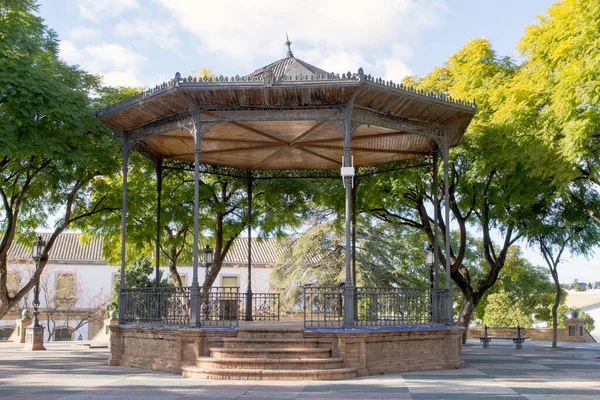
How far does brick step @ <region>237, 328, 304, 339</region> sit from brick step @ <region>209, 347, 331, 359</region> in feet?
1.45

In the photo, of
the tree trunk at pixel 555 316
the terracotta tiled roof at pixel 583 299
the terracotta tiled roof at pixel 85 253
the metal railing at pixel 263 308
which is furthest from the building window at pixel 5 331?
the terracotta tiled roof at pixel 583 299

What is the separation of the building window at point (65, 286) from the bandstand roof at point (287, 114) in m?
35.1

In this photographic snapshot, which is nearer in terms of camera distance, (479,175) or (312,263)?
(479,175)

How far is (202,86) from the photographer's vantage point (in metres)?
13.6

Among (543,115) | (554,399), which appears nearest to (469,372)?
(554,399)

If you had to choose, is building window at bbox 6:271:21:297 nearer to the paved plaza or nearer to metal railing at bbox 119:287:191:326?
the paved plaza

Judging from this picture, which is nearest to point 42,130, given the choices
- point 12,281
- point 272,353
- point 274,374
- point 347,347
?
point 272,353

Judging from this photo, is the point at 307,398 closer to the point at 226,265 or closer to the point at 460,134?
the point at 460,134

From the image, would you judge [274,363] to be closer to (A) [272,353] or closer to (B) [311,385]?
(A) [272,353]

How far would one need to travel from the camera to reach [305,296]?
13.4 metres

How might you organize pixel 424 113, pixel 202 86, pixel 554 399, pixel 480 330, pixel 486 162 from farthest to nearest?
pixel 480 330 < pixel 486 162 < pixel 424 113 < pixel 202 86 < pixel 554 399

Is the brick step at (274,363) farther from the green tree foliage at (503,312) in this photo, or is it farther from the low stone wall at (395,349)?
the green tree foliage at (503,312)

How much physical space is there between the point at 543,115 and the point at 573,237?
33.4 feet

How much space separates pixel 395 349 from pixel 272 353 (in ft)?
8.66
